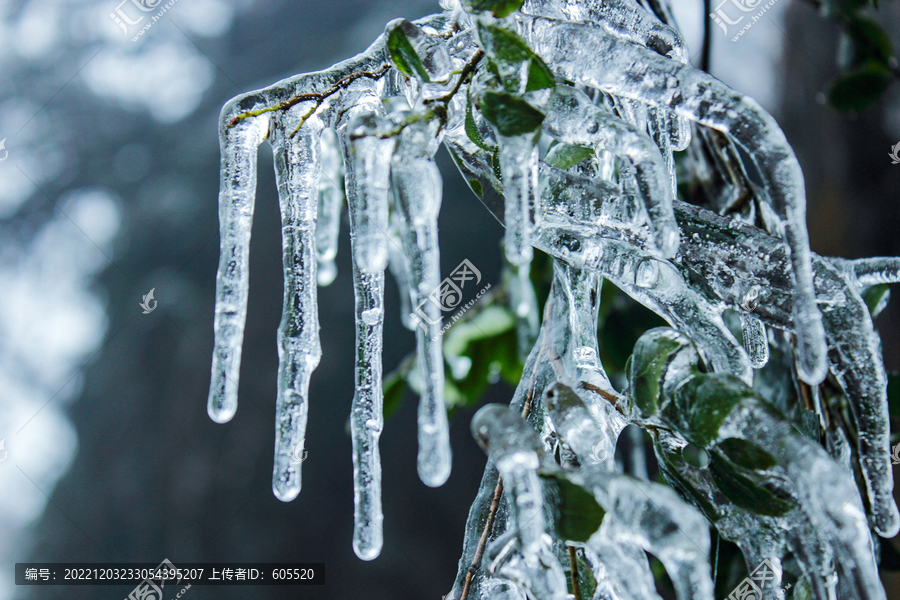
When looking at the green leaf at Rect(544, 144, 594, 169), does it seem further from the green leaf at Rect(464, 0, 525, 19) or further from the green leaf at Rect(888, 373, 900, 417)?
the green leaf at Rect(888, 373, 900, 417)

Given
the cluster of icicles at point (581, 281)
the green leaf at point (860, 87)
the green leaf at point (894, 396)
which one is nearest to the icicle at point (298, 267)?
the cluster of icicles at point (581, 281)

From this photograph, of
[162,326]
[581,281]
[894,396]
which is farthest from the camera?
[162,326]

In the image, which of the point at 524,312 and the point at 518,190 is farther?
the point at 524,312

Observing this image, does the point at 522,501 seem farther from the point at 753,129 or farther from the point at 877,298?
the point at 877,298

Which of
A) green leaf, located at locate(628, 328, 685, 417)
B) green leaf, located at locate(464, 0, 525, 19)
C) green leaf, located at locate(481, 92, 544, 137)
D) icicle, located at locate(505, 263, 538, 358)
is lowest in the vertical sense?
green leaf, located at locate(628, 328, 685, 417)

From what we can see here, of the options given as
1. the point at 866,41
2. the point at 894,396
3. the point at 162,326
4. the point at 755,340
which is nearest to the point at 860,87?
the point at 866,41

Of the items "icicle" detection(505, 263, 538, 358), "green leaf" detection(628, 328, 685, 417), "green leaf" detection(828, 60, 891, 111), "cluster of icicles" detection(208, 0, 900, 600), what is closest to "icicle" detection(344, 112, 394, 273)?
"cluster of icicles" detection(208, 0, 900, 600)

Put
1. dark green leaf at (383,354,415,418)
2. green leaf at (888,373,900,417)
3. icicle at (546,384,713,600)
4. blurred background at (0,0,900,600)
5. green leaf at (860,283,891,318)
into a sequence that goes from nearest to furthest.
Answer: icicle at (546,384,713,600)
green leaf at (860,283,891,318)
green leaf at (888,373,900,417)
dark green leaf at (383,354,415,418)
blurred background at (0,0,900,600)
